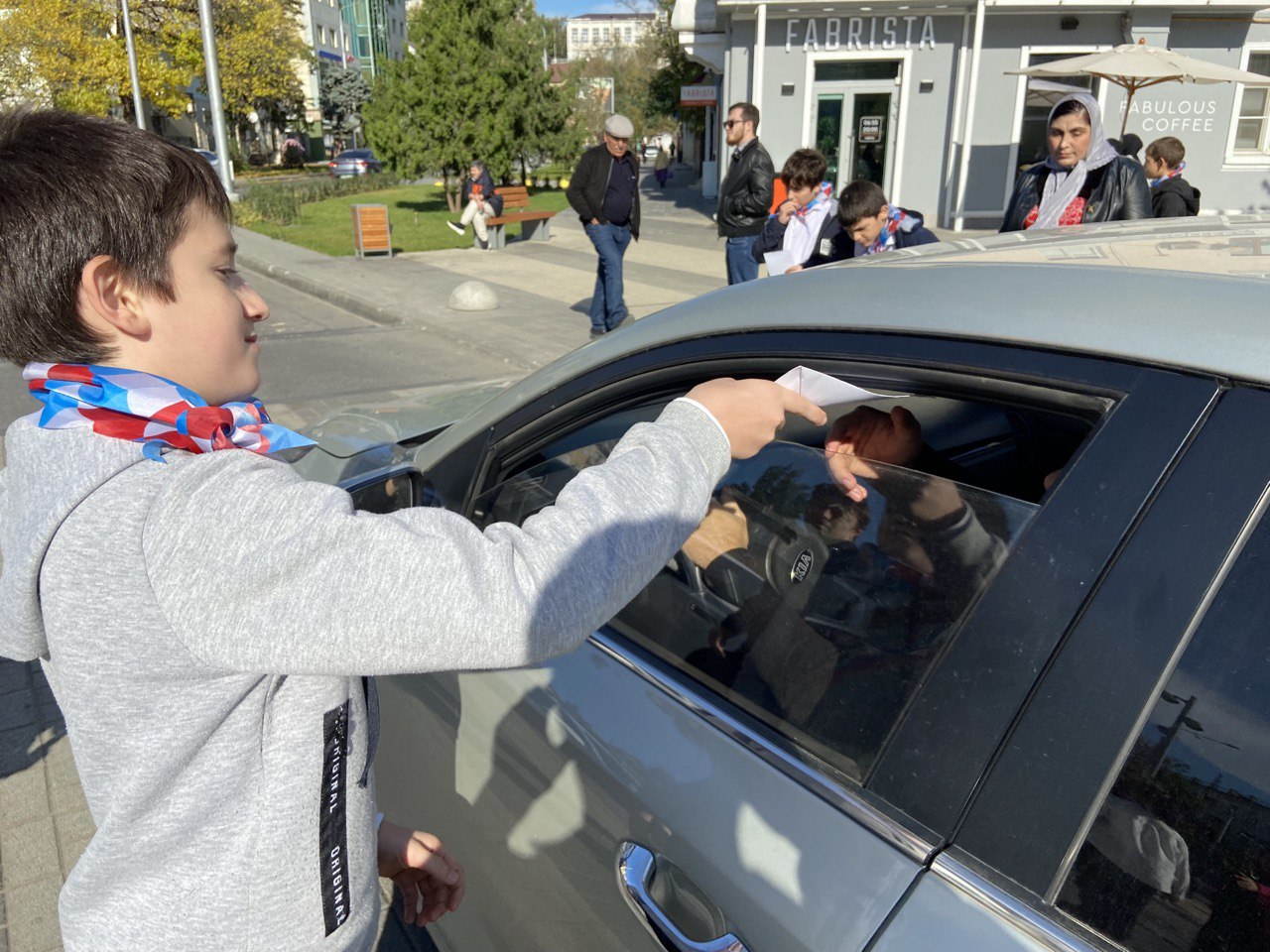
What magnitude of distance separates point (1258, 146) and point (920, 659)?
19786 millimetres

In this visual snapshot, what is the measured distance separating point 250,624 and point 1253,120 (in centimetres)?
2026

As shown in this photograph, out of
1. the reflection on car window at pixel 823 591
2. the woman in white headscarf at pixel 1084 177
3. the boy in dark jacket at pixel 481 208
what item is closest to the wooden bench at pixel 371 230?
the boy in dark jacket at pixel 481 208

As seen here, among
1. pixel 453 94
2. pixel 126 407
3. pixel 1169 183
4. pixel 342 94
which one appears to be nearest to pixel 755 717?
pixel 126 407

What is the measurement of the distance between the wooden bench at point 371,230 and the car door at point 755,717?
14.2 metres

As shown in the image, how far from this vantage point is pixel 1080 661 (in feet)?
3.26

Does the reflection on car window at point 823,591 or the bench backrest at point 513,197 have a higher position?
the reflection on car window at point 823,591

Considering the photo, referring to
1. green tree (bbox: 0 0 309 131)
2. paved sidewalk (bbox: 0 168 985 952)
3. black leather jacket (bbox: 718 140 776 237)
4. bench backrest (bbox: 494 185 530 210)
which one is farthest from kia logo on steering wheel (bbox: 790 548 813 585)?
green tree (bbox: 0 0 309 131)

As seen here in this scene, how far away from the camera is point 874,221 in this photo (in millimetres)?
5605

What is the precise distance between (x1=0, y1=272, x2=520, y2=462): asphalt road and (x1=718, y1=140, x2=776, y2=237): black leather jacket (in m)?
2.28

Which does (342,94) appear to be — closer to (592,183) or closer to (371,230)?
(371,230)

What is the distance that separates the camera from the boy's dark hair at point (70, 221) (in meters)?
1.01

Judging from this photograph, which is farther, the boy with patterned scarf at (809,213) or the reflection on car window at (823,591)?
the boy with patterned scarf at (809,213)

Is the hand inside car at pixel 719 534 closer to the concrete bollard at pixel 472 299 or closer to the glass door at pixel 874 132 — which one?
the concrete bollard at pixel 472 299

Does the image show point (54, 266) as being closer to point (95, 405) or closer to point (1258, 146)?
point (95, 405)
